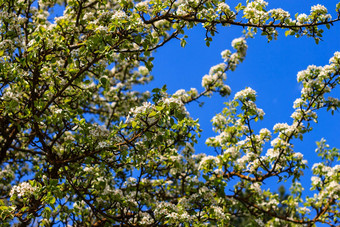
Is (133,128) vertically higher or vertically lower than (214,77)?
lower

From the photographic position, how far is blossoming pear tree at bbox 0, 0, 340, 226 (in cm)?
541

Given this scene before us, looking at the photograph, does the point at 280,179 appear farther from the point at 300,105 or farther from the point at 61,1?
the point at 61,1

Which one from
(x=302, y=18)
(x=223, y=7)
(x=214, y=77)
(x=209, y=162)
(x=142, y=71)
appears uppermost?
(x=142, y=71)

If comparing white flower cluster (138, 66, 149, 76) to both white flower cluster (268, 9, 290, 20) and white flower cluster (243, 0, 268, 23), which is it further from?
white flower cluster (268, 9, 290, 20)

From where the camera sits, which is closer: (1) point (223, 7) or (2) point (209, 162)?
(1) point (223, 7)

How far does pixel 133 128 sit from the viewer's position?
5051 mm

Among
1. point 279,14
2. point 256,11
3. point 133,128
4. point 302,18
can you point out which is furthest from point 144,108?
point 302,18

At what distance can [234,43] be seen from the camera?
9.44 meters

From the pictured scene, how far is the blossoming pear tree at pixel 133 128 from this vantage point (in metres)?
5.41

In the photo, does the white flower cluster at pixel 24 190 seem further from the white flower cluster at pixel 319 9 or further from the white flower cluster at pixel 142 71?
the white flower cluster at pixel 142 71

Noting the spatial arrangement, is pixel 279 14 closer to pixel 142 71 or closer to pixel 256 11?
pixel 256 11

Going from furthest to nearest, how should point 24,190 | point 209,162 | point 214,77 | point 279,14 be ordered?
point 214,77 → point 209,162 → point 279,14 → point 24,190

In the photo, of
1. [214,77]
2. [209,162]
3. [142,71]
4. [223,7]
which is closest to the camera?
[223,7]

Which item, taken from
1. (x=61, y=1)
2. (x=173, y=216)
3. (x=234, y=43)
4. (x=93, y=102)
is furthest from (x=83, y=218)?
(x=61, y=1)
